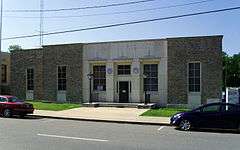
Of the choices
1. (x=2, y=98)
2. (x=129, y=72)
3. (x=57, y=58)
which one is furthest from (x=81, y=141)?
(x=57, y=58)

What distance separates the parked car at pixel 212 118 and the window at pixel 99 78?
16.9m

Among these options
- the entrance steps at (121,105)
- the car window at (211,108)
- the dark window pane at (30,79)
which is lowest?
the entrance steps at (121,105)

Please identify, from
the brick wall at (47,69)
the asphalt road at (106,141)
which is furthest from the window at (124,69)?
the asphalt road at (106,141)

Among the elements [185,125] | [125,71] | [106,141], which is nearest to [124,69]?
[125,71]

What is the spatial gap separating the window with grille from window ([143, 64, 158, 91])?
291 centimetres

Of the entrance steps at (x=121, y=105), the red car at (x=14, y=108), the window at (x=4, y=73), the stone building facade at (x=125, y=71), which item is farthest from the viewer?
the window at (x=4, y=73)

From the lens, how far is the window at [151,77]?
3503 centimetres

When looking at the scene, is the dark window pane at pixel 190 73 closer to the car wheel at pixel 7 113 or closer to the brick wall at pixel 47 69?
the brick wall at pixel 47 69

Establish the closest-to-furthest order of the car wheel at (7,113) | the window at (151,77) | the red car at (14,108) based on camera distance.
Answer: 1. the red car at (14,108)
2. the car wheel at (7,113)
3. the window at (151,77)

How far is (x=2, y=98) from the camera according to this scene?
27.9 meters

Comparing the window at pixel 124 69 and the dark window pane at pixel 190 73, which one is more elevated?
the window at pixel 124 69

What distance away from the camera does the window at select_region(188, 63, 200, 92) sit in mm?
33281

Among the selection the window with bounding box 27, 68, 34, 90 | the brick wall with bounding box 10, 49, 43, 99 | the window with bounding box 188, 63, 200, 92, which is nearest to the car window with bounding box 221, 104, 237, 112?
→ the window with bounding box 188, 63, 200, 92

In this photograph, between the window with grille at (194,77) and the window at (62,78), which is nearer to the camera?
the window with grille at (194,77)
